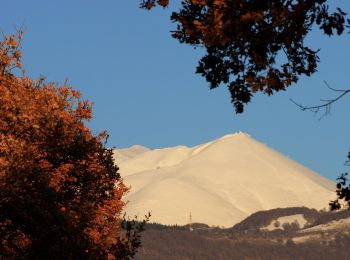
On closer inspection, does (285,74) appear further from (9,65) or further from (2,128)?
(9,65)

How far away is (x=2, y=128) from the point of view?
4356cm

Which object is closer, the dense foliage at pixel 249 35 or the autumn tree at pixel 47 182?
the dense foliage at pixel 249 35

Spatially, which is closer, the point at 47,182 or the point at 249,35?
the point at 249,35

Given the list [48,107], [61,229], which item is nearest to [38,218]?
[61,229]

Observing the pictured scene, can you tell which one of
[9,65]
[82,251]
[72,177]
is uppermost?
[9,65]

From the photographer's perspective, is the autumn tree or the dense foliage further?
the autumn tree

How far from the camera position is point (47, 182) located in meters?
37.8

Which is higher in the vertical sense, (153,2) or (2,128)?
(2,128)

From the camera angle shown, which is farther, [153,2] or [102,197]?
[102,197]

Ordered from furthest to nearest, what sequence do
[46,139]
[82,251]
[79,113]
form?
[79,113], [46,139], [82,251]

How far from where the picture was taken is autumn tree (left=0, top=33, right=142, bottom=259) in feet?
122

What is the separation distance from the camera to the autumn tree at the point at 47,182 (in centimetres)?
3725

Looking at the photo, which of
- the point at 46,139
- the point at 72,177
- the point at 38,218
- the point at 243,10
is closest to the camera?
the point at 243,10

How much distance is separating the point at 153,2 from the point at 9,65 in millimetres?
30622
